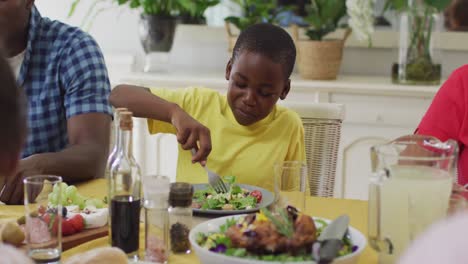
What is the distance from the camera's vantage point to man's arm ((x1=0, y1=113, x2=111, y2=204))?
1550 mm

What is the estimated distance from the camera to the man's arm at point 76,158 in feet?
5.08

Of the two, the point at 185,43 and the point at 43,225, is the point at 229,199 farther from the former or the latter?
the point at 185,43

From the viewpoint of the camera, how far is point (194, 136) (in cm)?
161

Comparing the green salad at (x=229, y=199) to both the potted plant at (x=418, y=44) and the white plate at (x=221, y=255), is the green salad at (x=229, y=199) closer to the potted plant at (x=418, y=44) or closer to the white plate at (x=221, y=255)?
the white plate at (x=221, y=255)

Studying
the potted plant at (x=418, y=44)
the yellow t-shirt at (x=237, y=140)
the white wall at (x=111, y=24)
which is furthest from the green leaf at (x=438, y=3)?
the white wall at (x=111, y=24)

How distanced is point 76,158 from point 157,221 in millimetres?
567

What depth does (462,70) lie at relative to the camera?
71.6 inches

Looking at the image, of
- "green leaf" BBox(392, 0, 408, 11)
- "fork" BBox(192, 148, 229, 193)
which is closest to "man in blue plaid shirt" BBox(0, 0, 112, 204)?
"fork" BBox(192, 148, 229, 193)

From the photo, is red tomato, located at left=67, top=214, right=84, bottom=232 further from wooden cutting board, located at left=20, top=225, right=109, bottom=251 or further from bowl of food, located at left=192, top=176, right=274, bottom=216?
bowl of food, located at left=192, top=176, right=274, bottom=216

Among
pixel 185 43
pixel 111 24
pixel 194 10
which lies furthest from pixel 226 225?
pixel 111 24

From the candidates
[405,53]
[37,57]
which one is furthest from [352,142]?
[37,57]

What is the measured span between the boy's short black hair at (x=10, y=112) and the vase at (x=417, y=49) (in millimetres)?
2355

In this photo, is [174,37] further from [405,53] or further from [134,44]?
[405,53]

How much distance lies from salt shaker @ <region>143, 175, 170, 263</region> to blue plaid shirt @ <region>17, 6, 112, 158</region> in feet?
2.43
